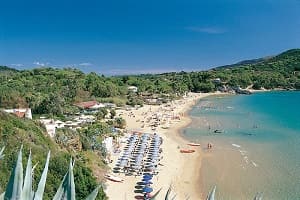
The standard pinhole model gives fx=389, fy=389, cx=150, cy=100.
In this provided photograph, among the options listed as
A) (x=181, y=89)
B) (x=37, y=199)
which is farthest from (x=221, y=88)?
(x=37, y=199)

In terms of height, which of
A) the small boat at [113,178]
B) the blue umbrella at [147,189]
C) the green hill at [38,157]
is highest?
the green hill at [38,157]

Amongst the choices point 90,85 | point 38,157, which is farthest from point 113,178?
point 90,85

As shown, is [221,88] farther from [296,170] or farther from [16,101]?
[296,170]

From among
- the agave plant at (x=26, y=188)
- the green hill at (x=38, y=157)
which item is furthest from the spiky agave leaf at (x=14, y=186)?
the green hill at (x=38, y=157)

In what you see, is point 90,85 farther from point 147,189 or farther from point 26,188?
point 26,188

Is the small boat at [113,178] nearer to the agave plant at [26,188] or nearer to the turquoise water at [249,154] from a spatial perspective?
the turquoise water at [249,154]

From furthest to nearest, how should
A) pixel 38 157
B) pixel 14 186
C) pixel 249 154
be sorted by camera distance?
pixel 249 154, pixel 38 157, pixel 14 186

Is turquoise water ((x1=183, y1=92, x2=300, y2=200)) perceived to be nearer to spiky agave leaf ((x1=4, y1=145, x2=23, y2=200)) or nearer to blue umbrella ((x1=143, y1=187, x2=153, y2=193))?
blue umbrella ((x1=143, y1=187, x2=153, y2=193))
